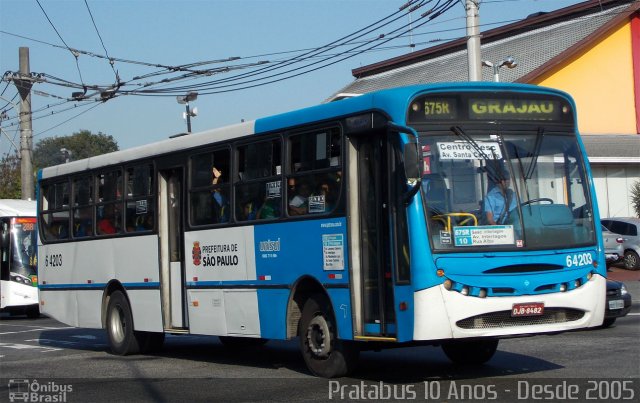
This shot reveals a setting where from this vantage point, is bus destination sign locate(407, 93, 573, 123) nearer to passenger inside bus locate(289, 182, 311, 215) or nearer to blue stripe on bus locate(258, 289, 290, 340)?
passenger inside bus locate(289, 182, 311, 215)

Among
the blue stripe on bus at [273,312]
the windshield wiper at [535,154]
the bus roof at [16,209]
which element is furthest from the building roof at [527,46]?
the windshield wiper at [535,154]

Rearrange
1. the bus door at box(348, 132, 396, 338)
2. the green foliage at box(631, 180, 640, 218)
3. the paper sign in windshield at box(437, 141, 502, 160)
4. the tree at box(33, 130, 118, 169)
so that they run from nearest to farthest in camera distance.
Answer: the paper sign in windshield at box(437, 141, 502, 160), the bus door at box(348, 132, 396, 338), the green foliage at box(631, 180, 640, 218), the tree at box(33, 130, 118, 169)

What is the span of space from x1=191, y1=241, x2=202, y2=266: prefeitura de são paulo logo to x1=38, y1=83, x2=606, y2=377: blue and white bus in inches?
1.1

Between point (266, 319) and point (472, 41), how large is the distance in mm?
9985

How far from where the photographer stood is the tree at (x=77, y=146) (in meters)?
106

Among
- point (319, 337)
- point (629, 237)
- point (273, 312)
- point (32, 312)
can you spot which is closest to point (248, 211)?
point (273, 312)

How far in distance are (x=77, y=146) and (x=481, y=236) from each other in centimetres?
9925

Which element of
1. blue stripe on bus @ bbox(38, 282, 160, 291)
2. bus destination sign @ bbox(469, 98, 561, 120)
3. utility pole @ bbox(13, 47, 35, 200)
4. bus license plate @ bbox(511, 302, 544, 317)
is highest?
utility pole @ bbox(13, 47, 35, 200)

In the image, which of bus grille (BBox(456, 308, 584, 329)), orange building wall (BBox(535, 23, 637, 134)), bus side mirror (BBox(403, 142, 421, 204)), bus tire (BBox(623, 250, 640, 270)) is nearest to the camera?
bus side mirror (BBox(403, 142, 421, 204))

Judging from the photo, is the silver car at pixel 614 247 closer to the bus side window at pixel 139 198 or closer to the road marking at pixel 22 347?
the road marking at pixel 22 347

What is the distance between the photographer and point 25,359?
16.5 m

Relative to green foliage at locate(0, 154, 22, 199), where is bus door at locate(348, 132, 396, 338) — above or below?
below

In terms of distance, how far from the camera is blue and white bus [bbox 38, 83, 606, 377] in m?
10.7

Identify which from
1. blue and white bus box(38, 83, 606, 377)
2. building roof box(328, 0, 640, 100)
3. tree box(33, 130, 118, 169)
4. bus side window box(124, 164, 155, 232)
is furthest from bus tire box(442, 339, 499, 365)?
tree box(33, 130, 118, 169)
